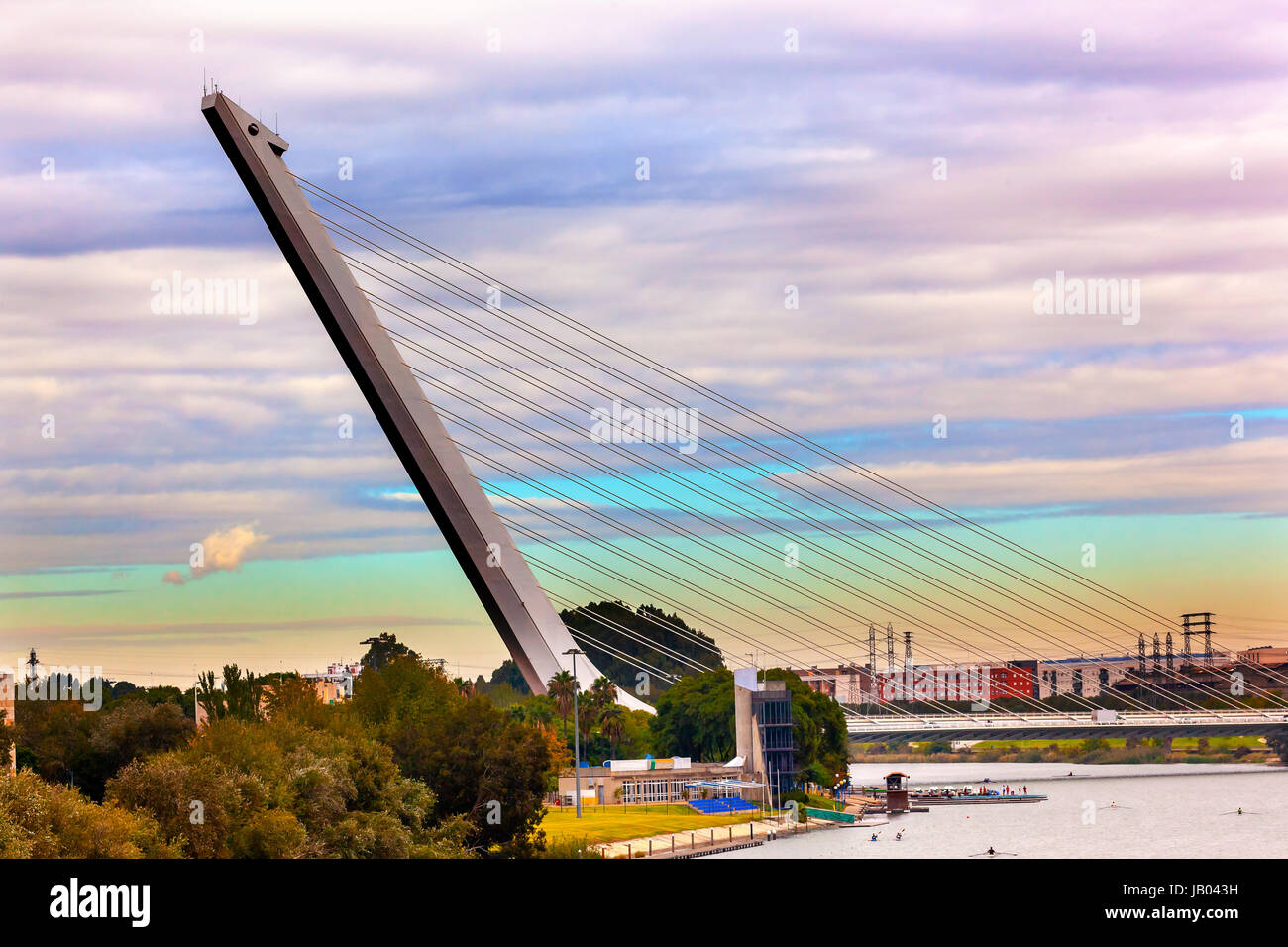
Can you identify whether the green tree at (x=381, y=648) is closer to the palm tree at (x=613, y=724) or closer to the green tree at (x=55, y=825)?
the palm tree at (x=613, y=724)

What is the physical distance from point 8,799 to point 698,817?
3580 cm

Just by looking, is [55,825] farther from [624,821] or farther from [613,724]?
[613,724]

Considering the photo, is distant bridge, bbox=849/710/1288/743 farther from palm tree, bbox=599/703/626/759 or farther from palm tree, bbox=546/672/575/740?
palm tree, bbox=546/672/575/740

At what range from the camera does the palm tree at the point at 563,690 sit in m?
42.7

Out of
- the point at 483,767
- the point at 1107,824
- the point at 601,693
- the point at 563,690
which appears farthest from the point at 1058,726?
the point at 483,767

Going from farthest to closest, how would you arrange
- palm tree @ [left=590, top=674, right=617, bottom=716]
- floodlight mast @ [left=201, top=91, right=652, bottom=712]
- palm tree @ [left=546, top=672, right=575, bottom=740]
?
palm tree @ [left=590, top=674, right=617, bottom=716] → palm tree @ [left=546, top=672, right=575, bottom=740] → floodlight mast @ [left=201, top=91, right=652, bottom=712]

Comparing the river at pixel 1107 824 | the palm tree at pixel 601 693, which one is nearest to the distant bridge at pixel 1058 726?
the river at pixel 1107 824

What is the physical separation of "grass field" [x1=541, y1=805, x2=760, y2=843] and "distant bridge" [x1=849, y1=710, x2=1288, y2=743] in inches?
319

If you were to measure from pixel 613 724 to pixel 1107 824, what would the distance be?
67.6 ft

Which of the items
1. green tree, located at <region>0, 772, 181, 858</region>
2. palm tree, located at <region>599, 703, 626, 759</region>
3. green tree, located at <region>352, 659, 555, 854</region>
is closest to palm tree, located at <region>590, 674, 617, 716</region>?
palm tree, located at <region>599, 703, 626, 759</region>

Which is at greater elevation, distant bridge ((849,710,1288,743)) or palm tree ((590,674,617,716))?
palm tree ((590,674,617,716))

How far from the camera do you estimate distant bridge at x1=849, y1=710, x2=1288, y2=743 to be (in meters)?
56.4

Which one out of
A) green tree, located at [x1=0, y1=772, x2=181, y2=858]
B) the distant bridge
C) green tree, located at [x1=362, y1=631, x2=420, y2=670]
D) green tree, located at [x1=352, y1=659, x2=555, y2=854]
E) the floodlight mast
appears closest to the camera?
green tree, located at [x1=0, y1=772, x2=181, y2=858]

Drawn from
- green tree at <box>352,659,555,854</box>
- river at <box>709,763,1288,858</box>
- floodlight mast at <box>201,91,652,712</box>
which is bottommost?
river at <box>709,763,1288,858</box>
